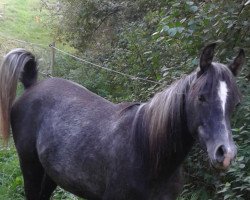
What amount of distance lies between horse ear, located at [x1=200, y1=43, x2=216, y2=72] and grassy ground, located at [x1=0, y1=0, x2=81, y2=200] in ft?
9.62

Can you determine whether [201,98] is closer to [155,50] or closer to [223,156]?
[223,156]

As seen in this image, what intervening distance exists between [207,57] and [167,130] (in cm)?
56

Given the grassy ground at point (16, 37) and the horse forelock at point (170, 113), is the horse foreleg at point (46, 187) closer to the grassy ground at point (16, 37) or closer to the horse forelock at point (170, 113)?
the grassy ground at point (16, 37)

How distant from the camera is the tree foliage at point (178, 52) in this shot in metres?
3.97

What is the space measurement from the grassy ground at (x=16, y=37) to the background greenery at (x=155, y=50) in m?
0.02

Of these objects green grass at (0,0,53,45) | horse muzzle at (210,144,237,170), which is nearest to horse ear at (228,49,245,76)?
horse muzzle at (210,144,237,170)

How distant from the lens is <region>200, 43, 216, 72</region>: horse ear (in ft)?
8.11

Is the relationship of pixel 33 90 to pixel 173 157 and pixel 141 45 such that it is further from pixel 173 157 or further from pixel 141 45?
pixel 141 45

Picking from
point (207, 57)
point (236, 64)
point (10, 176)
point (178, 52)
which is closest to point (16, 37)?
point (10, 176)

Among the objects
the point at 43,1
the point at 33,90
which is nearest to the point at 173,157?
the point at 33,90

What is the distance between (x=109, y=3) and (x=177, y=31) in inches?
291

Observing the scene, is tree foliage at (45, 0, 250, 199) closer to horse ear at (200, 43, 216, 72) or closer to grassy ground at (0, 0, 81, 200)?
horse ear at (200, 43, 216, 72)

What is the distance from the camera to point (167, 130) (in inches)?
109

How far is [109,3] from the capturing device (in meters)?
11.0
